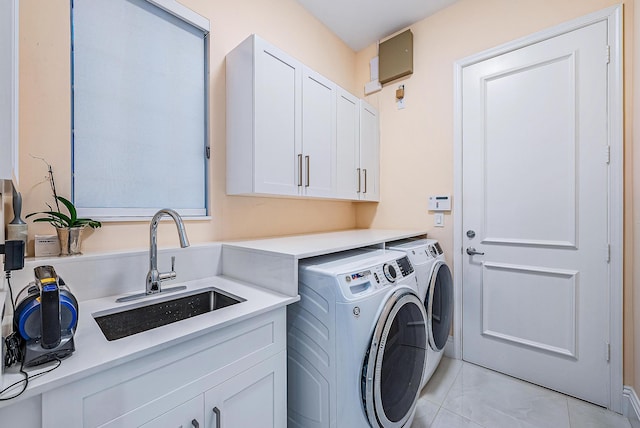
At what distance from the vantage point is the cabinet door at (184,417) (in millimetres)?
803

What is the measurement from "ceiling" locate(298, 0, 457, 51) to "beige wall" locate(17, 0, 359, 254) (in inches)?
3.9

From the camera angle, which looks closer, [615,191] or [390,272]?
[390,272]

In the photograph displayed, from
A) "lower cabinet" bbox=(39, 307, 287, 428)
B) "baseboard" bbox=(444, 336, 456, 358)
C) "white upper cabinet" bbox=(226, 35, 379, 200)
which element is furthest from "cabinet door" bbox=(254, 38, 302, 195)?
"baseboard" bbox=(444, 336, 456, 358)

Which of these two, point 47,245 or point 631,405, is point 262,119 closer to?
point 47,245

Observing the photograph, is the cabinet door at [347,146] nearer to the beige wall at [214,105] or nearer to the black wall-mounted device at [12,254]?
the beige wall at [214,105]

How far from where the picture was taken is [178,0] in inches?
61.9

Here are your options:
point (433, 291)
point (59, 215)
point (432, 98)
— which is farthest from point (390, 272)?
point (432, 98)

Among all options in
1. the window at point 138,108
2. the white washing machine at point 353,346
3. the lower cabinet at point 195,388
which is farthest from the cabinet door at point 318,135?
the lower cabinet at point 195,388

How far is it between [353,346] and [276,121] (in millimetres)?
1331

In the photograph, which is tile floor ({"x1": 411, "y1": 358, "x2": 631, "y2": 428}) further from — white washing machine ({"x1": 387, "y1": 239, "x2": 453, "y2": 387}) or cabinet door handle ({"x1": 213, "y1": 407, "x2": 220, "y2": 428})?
cabinet door handle ({"x1": 213, "y1": 407, "x2": 220, "y2": 428})

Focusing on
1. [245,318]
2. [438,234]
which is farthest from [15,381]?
[438,234]

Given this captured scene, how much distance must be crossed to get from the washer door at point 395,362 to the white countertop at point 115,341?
16.3 inches

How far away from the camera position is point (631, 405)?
1.55 meters

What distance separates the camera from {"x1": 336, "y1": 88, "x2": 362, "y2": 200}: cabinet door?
7.25 ft
